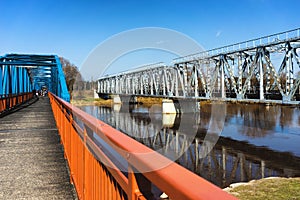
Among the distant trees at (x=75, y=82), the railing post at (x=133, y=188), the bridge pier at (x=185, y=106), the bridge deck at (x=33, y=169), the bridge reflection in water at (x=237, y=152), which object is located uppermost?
the distant trees at (x=75, y=82)

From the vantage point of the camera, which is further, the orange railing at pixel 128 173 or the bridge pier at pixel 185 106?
the bridge pier at pixel 185 106

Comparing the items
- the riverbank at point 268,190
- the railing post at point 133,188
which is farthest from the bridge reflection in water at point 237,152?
the railing post at point 133,188

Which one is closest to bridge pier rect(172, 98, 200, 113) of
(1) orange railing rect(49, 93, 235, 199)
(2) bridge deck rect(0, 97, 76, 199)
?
(2) bridge deck rect(0, 97, 76, 199)

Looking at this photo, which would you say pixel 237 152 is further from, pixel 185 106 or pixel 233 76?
pixel 185 106

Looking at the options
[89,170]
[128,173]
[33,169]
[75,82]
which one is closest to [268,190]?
[33,169]

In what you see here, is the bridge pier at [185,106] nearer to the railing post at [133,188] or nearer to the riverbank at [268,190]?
the riverbank at [268,190]

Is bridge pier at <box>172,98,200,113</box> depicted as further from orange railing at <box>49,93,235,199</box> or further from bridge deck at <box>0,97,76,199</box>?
orange railing at <box>49,93,235,199</box>

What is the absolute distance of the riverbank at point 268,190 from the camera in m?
10.3

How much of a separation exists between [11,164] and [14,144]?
2.14 m

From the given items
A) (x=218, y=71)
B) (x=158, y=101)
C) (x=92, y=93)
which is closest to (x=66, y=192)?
(x=218, y=71)

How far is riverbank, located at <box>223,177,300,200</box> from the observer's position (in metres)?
10.3

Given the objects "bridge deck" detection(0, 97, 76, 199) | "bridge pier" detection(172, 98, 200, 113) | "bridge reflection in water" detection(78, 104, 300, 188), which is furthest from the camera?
"bridge pier" detection(172, 98, 200, 113)

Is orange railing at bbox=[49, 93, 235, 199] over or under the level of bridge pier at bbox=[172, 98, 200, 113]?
over

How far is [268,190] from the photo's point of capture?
36.7 ft
